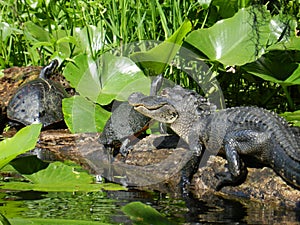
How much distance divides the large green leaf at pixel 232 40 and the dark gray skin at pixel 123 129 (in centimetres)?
69

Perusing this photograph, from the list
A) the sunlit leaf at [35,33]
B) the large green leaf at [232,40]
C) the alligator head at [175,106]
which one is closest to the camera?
the alligator head at [175,106]

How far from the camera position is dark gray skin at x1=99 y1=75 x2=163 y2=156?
434 centimetres

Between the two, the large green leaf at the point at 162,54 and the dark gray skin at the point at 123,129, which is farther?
the large green leaf at the point at 162,54

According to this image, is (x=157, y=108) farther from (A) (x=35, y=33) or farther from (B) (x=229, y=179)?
(A) (x=35, y=33)

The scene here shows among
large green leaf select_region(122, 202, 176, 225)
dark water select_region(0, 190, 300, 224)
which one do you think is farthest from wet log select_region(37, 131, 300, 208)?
large green leaf select_region(122, 202, 176, 225)

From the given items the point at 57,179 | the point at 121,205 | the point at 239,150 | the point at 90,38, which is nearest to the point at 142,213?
the point at 57,179

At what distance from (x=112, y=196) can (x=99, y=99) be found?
5.28 feet

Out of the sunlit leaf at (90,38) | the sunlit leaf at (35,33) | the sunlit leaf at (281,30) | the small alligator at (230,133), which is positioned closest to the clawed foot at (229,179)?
the small alligator at (230,133)

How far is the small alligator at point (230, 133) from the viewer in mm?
3393

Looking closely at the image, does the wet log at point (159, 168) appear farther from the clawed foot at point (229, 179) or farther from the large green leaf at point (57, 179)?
the large green leaf at point (57, 179)

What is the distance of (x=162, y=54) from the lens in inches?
185

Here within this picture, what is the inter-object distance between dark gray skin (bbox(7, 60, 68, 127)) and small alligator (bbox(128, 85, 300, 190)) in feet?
4.53

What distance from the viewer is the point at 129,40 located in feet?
17.6

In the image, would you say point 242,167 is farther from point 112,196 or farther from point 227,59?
point 227,59
